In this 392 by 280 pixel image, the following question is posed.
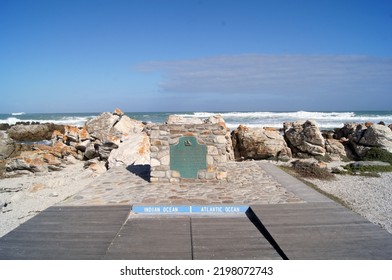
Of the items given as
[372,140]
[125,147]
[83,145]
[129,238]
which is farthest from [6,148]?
[372,140]

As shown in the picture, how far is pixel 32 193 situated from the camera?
10055mm

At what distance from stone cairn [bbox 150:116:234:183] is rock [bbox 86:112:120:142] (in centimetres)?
Result: 904

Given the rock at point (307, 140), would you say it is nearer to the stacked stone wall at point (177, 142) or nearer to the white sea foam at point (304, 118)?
the stacked stone wall at point (177, 142)

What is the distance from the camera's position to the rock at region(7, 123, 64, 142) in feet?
100

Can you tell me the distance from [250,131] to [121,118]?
25.0ft

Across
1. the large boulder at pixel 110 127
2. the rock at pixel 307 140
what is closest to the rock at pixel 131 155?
the large boulder at pixel 110 127

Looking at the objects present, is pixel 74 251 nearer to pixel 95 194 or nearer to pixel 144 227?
pixel 144 227

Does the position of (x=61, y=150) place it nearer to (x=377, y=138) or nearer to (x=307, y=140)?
(x=307, y=140)

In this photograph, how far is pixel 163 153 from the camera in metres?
7.53

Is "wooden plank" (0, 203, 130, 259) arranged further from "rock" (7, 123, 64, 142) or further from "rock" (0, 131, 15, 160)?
"rock" (7, 123, 64, 142)

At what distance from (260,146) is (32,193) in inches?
437

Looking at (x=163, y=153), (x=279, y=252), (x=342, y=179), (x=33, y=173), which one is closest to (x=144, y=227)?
(x=279, y=252)

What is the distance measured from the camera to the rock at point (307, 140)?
1625 cm

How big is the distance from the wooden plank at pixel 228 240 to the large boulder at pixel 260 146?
35.6 feet
